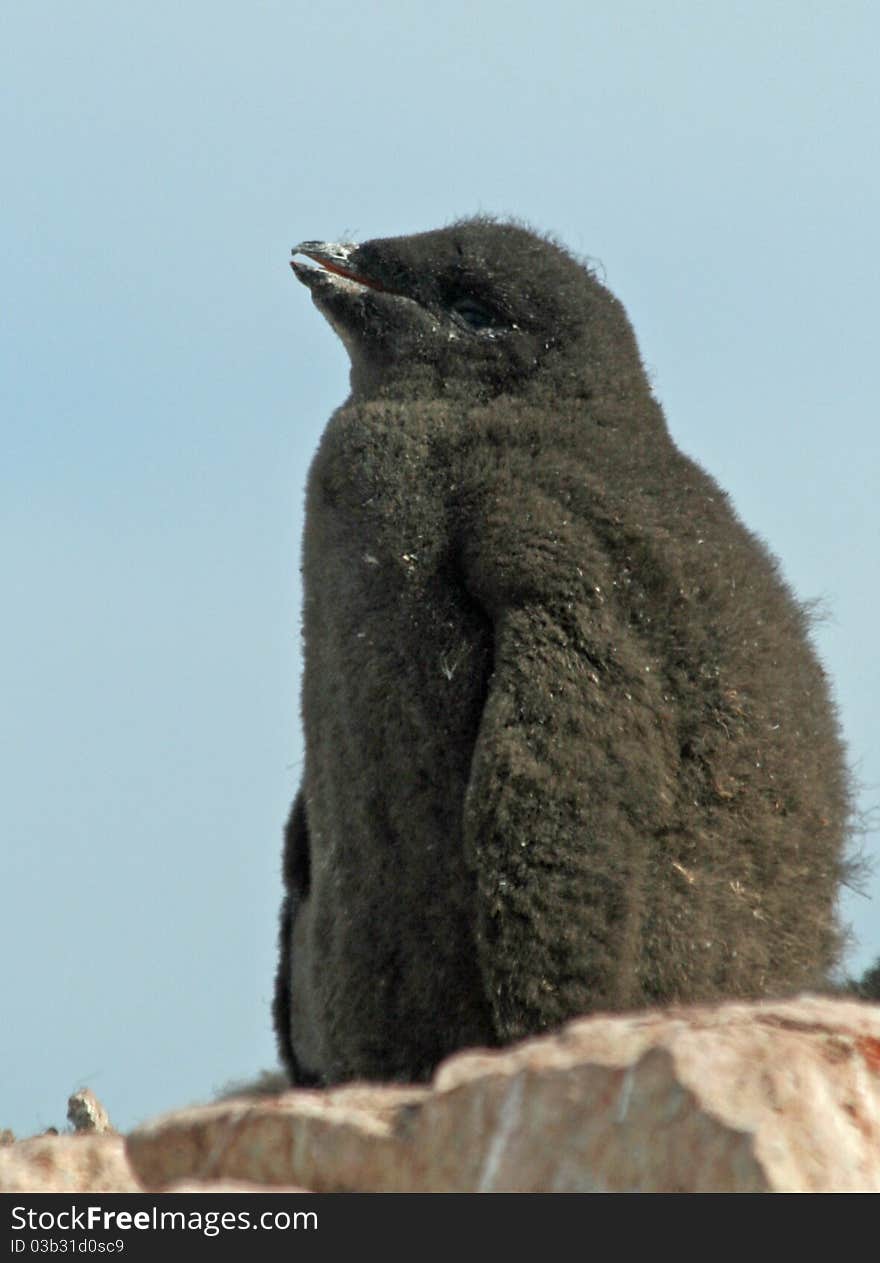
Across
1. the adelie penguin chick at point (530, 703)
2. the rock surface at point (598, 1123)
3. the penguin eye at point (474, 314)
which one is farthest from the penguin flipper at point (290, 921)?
the rock surface at point (598, 1123)

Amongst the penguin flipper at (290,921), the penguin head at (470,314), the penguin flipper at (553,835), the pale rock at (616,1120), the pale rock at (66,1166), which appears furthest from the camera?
the penguin flipper at (290,921)

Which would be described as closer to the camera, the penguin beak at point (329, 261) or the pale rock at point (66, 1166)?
the pale rock at point (66, 1166)

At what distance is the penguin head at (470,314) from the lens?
5.77 m

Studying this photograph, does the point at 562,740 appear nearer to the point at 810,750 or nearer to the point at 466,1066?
the point at 810,750

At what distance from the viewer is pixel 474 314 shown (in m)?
5.85

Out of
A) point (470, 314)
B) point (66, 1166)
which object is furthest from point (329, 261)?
point (66, 1166)

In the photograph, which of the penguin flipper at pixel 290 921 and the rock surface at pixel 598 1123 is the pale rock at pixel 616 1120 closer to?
the rock surface at pixel 598 1123

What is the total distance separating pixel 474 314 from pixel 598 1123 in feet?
10.1

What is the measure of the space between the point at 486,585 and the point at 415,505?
0.32 metres

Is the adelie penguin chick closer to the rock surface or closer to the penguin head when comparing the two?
the penguin head

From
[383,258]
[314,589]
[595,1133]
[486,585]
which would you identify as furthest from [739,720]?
[595,1133]

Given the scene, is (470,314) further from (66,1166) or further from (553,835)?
(66,1166)

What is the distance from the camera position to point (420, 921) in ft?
17.7

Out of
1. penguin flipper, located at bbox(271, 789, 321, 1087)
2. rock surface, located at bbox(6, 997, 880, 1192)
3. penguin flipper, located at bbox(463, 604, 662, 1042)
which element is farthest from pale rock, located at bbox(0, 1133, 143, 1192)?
penguin flipper, located at bbox(271, 789, 321, 1087)
